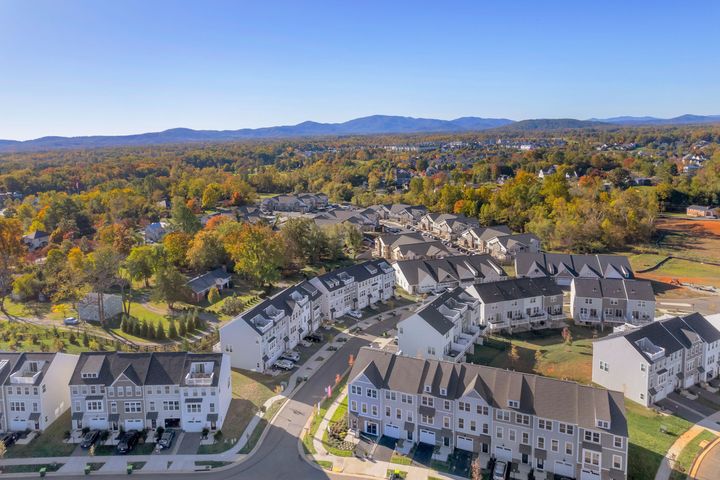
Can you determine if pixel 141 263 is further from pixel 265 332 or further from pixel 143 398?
pixel 143 398

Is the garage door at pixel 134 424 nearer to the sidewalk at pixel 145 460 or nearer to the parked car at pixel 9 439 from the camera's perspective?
the sidewalk at pixel 145 460

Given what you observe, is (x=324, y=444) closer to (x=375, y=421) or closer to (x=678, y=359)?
(x=375, y=421)

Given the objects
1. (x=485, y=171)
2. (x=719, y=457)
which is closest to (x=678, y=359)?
(x=719, y=457)

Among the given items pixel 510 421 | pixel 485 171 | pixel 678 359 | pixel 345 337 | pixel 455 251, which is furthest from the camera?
pixel 485 171

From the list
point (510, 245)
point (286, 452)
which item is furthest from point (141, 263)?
point (510, 245)

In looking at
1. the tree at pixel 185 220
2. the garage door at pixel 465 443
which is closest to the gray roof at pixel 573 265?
the garage door at pixel 465 443

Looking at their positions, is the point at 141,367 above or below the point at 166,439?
above
